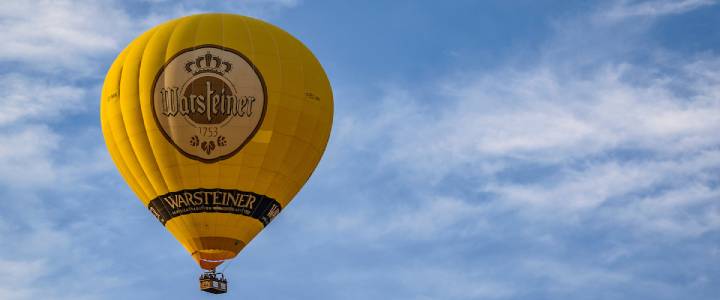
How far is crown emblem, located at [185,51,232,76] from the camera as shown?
2522 inches

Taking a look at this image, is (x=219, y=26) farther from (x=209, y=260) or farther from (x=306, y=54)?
(x=209, y=260)

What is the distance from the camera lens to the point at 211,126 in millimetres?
63906

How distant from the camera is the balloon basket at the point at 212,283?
65000 millimetres

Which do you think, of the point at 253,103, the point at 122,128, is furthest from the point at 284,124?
the point at 122,128

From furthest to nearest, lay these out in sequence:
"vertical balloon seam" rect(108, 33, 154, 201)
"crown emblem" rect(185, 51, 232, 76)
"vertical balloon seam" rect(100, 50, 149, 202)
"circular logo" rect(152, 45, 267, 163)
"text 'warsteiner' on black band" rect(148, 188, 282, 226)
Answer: "vertical balloon seam" rect(100, 50, 149, 202)
"vertical balloon seam" rect(108, 33, 154, 201)
"text 'warsteiner' on black band" rect(148, 188, 282, 226)
"crown emblem" rect(185, 51, 232, 76)
"circular logo" rect(152, 45, 267, 163)

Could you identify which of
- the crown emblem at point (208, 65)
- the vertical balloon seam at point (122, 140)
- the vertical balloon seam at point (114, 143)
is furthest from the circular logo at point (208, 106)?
the vertical balloon seam at point (114, 143)

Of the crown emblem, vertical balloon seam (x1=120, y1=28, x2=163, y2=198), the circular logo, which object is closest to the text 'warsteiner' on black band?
vertical balloon seam (x1=120, y1=28, x2=163, y2=198)

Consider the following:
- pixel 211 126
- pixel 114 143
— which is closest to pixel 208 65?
pixel 211 126

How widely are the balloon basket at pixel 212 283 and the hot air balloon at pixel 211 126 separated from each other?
0.03 meters

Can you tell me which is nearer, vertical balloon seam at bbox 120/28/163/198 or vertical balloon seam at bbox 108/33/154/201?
vertical balloon seam at bbox 120/28/163/198

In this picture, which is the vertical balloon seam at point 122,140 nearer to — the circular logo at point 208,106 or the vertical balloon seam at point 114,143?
the vertical balloon seam at point 114,143

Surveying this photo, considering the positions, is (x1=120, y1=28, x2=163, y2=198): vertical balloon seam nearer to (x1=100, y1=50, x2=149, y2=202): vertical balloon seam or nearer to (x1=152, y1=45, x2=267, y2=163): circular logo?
(x1=100, y1=50, x2=149, y2=202): vertical balloon seam

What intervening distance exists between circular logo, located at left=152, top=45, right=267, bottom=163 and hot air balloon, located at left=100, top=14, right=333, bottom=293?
0.11 ft

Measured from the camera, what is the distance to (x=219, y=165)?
64.1 meters
